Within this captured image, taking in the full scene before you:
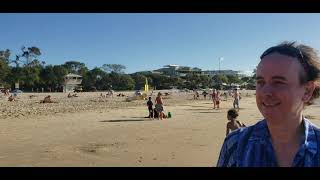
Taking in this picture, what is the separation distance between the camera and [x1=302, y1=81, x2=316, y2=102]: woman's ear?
1596 mm

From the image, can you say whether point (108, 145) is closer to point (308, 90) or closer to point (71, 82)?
point (308, 90)

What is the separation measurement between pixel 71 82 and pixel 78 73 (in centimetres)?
887

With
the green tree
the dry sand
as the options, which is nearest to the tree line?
the green tree

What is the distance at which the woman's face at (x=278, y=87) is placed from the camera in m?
1.47

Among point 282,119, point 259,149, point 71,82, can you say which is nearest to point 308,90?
point 282,119

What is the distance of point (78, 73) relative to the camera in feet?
308

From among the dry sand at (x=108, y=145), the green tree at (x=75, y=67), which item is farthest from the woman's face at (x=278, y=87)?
the green tree at (x=75, y=67)

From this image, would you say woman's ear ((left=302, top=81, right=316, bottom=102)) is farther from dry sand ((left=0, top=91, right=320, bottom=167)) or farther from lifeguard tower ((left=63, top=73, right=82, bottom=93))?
lifeguard tower ((left=63, top=73, right=82, bottom=93))

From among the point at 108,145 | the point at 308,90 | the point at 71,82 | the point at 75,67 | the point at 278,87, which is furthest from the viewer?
the point at 75,67

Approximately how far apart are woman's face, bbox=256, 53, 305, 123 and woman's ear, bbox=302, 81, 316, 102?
0.07 metres

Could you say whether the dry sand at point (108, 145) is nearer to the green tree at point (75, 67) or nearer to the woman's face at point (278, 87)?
the woman's face at point (278, 87)
